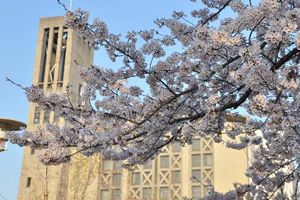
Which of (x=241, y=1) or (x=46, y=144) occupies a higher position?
(x=241, y=1)

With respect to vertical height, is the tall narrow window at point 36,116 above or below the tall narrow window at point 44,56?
below

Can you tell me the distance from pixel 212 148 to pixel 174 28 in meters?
12.8

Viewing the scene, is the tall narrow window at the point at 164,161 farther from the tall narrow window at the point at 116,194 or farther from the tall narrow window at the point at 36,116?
the tall narrow window at the point at 36,116

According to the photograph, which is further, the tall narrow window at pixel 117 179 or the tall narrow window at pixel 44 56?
the tall narrow window at pixel 44 56

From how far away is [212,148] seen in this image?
57.5ft

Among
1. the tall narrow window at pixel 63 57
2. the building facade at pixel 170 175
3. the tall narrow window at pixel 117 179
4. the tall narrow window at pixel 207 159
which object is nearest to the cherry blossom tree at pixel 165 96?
the building facade at pixel 170 175

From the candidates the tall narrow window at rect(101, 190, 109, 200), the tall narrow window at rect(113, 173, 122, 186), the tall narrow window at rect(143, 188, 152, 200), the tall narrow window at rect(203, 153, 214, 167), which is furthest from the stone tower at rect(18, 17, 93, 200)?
the tall narrow window at rect(203, 153, 214, 167)

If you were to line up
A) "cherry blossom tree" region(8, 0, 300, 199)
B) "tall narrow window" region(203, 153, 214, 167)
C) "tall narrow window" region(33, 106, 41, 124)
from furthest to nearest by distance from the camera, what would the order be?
"tall narrow window" region(33, 106, 41, 124)
"tall narrow window" region(203, 153, 214, 167)
"cherry blossom tree" region(8, 0, 300, 199)

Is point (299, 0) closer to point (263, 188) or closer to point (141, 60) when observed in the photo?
point (141, 60)

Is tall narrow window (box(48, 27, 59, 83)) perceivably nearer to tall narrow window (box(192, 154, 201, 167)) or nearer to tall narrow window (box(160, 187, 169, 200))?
tall narrow window (box(160, 187, 169, 200))

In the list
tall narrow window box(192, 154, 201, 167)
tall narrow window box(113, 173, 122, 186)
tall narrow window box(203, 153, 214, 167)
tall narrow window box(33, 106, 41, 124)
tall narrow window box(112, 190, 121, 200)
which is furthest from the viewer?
tall narrow window box(33, 106, 41, 124)

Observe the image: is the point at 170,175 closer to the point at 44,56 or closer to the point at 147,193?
the point at 147,193

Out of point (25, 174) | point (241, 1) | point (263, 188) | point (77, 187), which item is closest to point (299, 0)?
point (241, 1)

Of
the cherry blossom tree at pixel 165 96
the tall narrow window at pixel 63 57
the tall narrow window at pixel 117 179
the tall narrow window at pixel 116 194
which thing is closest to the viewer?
the cherry blossom tree at pixel 165 96
